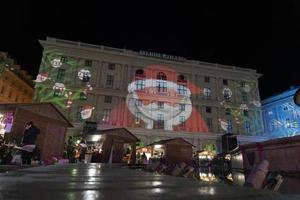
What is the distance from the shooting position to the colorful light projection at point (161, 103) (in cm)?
3412

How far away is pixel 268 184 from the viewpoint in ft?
13.1

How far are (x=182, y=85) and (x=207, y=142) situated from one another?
1083 cm

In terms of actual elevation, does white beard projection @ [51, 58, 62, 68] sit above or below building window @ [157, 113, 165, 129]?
above

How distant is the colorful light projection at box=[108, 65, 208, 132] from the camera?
3412 centimetres

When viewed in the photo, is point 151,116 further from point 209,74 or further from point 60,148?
point 60,148

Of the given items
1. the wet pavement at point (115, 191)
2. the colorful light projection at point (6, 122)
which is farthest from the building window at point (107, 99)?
the wet pavement at point (115, 191)

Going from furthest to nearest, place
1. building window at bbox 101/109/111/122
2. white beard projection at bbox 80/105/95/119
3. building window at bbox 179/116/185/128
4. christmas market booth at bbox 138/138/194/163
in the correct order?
building window at bbox 179/116/185/128, building window at bbox 101/109/111/122, white beard projection at bbox 80/105/95/119, christmas market booth at bbox 138/138/194/163

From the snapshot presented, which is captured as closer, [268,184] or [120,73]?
[268,184]

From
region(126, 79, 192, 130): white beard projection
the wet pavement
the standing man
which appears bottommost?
the wet pavement

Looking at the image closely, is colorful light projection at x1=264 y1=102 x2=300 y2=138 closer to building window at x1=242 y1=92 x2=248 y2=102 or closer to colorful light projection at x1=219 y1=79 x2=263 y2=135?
colorful light projection at x1=219 y1=79 x2=263 y2=135

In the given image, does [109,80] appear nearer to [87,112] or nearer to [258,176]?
[87,112]

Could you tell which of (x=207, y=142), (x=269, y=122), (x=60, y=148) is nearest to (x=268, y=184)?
(x=60, y=148)

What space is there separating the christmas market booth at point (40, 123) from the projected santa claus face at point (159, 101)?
58.5 ft

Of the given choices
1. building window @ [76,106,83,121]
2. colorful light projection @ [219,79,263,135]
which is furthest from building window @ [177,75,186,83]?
building window @ [76,106,83,121]
